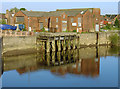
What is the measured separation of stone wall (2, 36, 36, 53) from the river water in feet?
8.81

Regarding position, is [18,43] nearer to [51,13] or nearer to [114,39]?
[51,13]

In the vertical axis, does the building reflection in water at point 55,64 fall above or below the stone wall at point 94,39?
below

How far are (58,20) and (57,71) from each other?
1253 inches

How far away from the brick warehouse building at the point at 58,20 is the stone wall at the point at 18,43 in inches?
628

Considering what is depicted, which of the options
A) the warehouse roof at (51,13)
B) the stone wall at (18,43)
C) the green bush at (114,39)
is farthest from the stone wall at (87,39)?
the stone wall at (18,43)

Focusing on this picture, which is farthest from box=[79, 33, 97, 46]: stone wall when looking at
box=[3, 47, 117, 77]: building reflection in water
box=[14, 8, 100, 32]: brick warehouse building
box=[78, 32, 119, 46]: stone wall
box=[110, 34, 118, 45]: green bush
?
box=[3, 47, 117, 77]: building reflection in water

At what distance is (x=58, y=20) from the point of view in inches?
2438

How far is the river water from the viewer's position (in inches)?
1040

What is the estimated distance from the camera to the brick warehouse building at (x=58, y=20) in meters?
62.2

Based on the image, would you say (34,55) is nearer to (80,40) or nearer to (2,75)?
(2,75)

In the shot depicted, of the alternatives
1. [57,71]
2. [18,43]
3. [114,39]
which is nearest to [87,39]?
[114,39]

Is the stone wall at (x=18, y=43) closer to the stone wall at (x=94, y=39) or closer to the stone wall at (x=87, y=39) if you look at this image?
the stone wall at (x=94, y=39)

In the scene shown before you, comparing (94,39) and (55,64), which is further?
(94,39)

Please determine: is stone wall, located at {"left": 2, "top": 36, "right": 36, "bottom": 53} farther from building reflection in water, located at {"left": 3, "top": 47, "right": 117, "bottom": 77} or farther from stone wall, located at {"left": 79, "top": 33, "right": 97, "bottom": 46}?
stone wall, located at {"left": 79, "top": 33, "right": 97, "bottom": 46}
